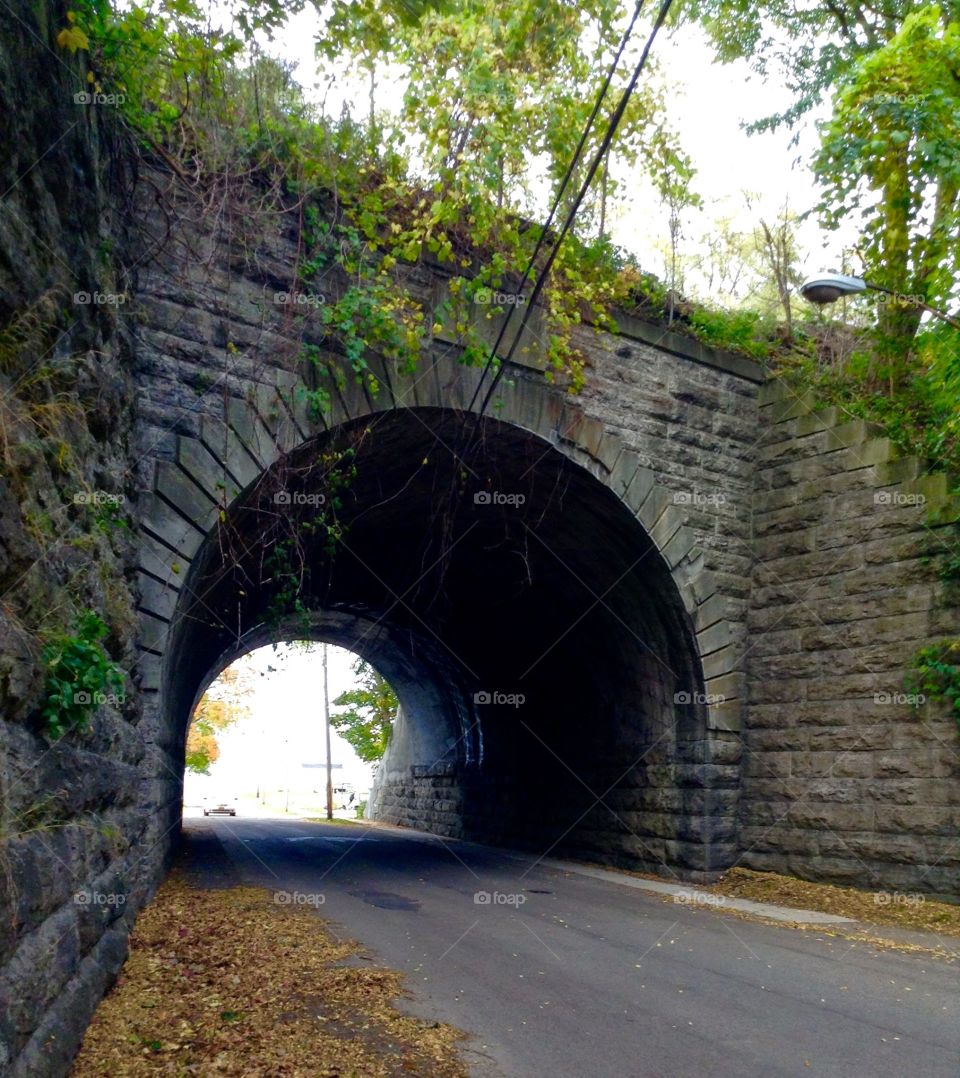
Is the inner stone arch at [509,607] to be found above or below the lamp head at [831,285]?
below

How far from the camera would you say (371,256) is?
982cm

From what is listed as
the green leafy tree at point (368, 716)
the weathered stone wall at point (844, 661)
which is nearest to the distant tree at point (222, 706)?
the green leafy tree at point (368, 716)

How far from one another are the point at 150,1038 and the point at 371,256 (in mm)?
7364

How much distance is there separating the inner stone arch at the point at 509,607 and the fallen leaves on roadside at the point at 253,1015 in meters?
2.35

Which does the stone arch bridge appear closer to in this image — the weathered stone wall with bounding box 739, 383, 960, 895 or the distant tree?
the weathered stone wall with bounding box 739, 383, 960, 895

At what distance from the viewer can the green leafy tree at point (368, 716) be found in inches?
1246

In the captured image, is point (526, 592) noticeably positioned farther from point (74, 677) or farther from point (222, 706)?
point (222, 706)

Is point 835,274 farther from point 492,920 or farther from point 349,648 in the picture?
point 349,648

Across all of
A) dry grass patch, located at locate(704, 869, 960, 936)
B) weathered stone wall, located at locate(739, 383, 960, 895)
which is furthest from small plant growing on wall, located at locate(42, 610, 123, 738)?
weathered stone wall, located at locate(739, 383, 960, 895)

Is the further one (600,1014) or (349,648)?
(349,648)

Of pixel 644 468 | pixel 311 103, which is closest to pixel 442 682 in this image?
pixel 644 468

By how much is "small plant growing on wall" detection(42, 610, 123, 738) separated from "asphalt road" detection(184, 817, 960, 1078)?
2335 mm

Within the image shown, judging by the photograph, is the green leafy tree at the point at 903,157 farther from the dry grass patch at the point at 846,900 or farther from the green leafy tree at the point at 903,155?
the dry grass patch at the point at 846,900

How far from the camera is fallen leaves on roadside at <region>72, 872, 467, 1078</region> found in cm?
425
